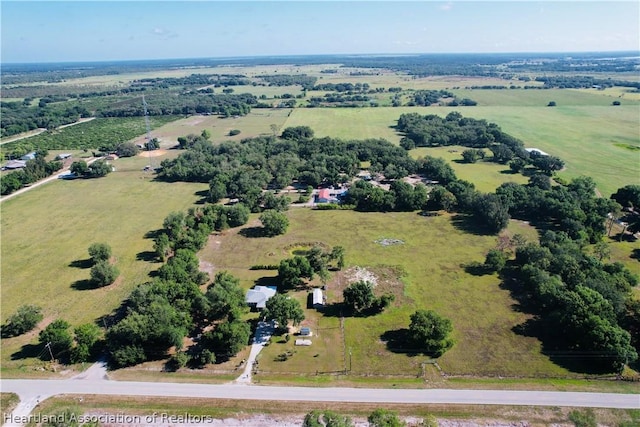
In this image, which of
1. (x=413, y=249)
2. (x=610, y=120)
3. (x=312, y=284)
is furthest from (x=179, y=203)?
(x=610, y=120)

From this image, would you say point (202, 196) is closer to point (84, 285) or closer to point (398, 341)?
point (84, 285)

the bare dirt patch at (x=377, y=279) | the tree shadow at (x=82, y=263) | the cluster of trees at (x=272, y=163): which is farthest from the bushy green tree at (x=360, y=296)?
the tree shadow at (x=82, y=263)

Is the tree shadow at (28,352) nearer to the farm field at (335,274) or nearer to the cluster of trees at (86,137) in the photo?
the farm field at (335,274)

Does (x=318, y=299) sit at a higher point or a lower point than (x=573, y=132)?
lower

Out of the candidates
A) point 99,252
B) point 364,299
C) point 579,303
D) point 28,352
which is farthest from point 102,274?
point 579,303

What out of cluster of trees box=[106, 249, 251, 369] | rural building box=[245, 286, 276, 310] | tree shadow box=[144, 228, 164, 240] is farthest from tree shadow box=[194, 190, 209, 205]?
rural building box=[245, 286, 276, 310]

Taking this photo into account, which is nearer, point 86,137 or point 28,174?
point 28,174

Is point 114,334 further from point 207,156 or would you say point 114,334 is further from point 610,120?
point 610,120

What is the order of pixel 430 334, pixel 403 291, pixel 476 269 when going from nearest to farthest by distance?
1. pixel 430 334
2. pixel 403 291
3. pixel 476 269
